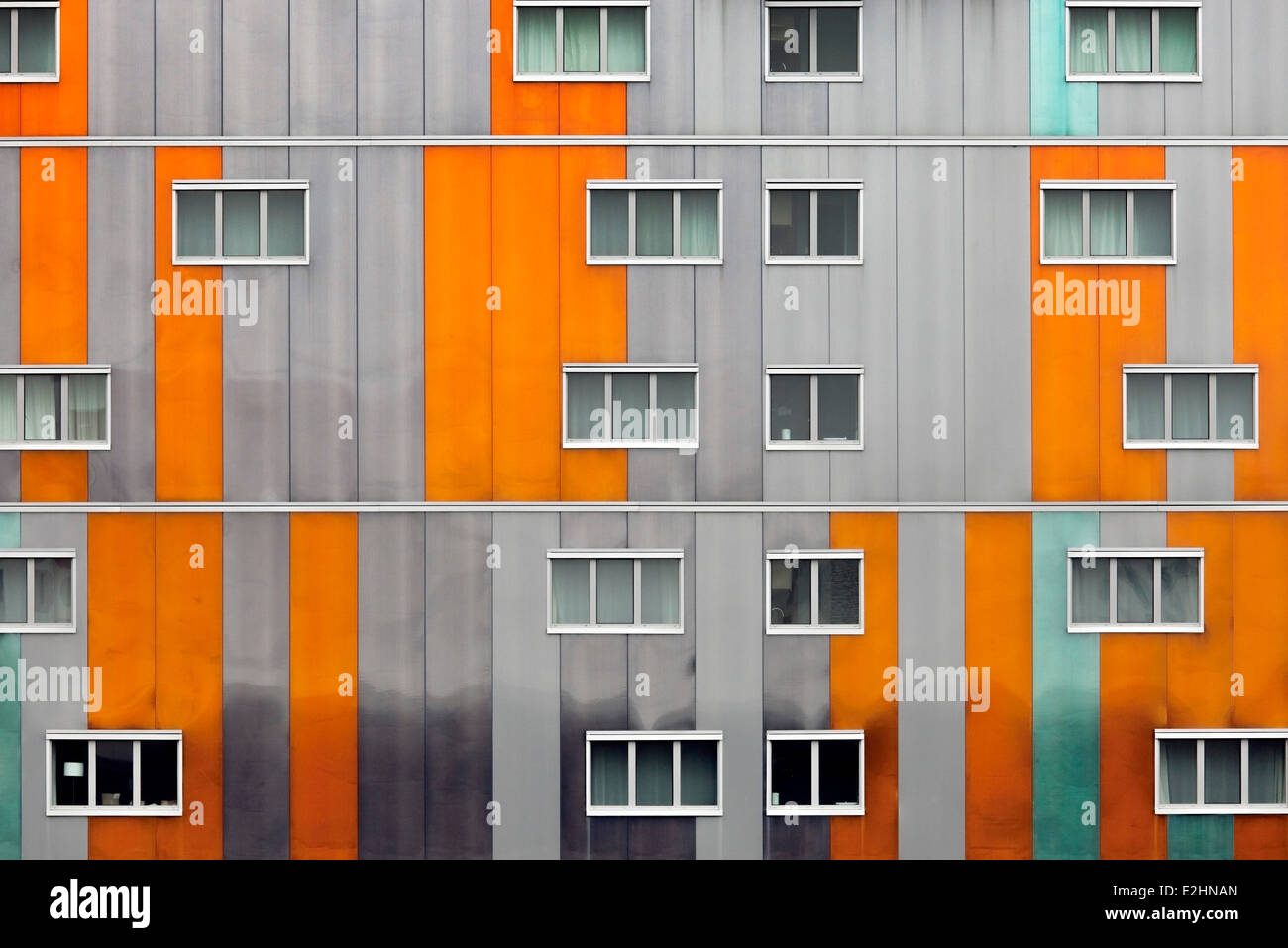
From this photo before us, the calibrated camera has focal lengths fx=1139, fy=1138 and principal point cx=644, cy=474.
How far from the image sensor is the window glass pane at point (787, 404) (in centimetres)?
1597

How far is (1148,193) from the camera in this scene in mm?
16016

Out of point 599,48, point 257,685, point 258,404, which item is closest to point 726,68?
point 599,48

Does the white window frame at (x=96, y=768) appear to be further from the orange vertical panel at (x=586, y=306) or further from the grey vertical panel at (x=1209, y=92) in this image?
the grey vertical panel at (x=1209, y=92)

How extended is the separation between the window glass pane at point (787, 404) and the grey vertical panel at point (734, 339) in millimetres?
236

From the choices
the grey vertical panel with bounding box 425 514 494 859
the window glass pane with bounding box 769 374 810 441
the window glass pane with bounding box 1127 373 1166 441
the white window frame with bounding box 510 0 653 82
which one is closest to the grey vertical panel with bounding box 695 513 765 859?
the window glass pane with bounding box 769 374 810 441

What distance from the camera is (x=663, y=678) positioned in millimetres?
15914

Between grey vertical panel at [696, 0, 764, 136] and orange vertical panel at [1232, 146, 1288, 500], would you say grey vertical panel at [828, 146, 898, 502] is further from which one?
orange vertical panel at [1232, 146, 1288, 500]

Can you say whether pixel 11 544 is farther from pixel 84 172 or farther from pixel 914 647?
pixel 914 647

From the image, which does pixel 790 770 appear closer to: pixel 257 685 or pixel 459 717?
pixel 459 717

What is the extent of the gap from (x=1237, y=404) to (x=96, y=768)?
16734mm
